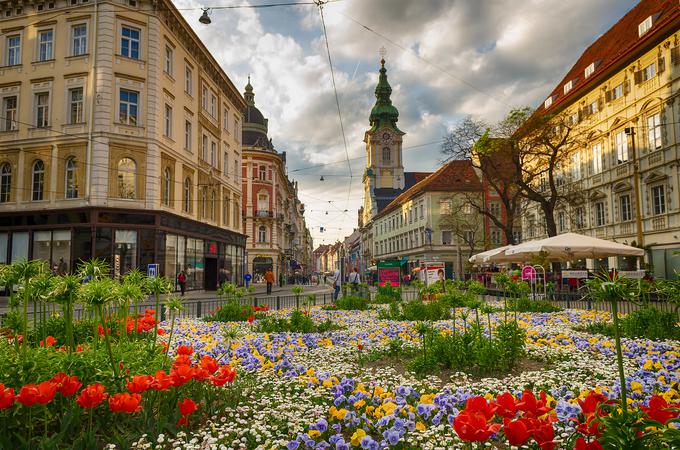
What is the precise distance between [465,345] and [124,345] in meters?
4.07

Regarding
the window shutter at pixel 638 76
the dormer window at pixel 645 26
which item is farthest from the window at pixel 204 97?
the dormer window at pixel 645 26

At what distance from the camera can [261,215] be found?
59.4m

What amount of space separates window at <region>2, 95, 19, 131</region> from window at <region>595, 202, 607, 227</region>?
39.2 m

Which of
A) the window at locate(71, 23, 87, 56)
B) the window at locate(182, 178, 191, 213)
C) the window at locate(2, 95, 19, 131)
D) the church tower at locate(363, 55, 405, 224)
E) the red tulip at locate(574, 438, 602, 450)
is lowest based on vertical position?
the red tulip at locate(574, 438, 602, 450)

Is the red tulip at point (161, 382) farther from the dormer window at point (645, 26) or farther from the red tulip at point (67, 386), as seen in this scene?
the dormer window at point (645, 26)

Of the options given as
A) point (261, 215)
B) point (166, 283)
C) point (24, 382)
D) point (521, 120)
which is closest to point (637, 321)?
point (166, 283)

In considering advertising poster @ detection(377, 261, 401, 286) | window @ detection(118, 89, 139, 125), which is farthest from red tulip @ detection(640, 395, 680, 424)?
window @ detection(118, 89, 139, 125)

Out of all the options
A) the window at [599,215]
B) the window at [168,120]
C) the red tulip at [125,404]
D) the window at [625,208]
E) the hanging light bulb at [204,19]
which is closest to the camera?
the red tulip at [125,404]

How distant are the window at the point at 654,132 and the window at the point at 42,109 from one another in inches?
1396

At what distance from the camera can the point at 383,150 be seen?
94.6 meters

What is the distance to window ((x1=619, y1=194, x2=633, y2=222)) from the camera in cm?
3062

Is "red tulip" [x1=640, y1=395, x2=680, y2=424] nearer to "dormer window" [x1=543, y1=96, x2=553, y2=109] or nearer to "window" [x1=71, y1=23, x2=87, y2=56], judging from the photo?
"window" [x1=71, y1=23, x2=87, y2=56]

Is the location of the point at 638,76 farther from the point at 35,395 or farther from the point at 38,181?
the point at 38,181

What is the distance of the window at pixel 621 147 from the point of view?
30641mm
